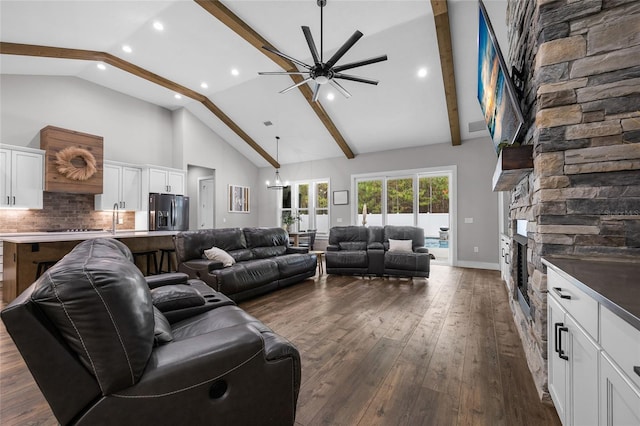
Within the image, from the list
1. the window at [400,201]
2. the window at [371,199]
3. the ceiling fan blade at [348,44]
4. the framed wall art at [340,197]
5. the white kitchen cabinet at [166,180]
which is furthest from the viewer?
the framed wall art at [340,197]

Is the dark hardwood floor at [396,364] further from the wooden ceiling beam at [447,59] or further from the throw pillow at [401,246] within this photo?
the wooden ceiling beam at [447,59]

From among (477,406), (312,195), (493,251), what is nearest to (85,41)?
(312,195)

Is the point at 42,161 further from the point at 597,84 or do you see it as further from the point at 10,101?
the point at 597,84

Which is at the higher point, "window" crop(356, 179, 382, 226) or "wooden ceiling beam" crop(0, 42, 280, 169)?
"wooden ceiling beam" crop(0, 42, 280, 169)

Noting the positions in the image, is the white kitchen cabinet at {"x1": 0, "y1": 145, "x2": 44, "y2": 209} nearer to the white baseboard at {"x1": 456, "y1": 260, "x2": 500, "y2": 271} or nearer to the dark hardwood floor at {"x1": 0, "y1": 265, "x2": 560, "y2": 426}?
the dark hardwood floor at {"x1": 0, "y1": 265, "x2": 560, "y2": 426}

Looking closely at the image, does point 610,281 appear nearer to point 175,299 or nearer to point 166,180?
point 175,299

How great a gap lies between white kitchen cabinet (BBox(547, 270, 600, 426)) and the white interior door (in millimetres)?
7912

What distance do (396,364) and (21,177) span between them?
6573 millimetres

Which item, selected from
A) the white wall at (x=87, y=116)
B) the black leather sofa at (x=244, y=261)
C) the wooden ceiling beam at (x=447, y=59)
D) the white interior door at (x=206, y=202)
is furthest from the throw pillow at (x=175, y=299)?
the white interior door at (x=206, y=202)

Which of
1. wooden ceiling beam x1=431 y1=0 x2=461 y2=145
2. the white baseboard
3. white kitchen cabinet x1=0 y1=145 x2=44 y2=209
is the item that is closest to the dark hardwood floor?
the white baseboard

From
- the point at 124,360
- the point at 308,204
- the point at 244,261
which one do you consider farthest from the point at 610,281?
the point at 308,204

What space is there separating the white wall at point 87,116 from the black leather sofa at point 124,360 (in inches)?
242

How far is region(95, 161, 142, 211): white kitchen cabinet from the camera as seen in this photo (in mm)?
5922

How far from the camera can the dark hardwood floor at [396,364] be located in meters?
1.61
